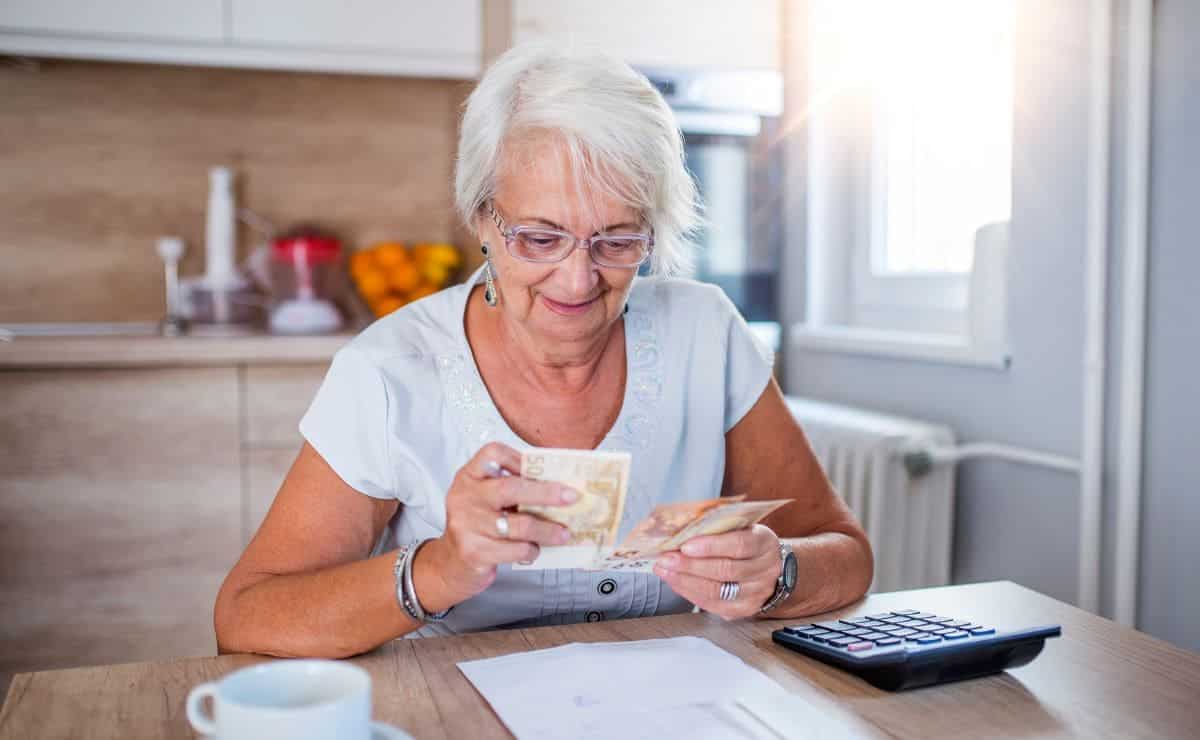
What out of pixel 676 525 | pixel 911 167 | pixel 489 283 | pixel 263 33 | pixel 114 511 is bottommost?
pixel 114 511

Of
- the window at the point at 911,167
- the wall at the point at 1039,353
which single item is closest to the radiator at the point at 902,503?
the wall at the point at 1039,353

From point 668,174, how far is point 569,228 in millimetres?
153

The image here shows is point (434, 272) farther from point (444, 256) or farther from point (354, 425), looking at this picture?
point (354, 425)

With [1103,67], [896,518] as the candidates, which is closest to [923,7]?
[1103,67]

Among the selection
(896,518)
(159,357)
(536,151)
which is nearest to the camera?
(536,151)

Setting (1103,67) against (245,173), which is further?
(245,173)

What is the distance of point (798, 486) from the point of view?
4.59 ft

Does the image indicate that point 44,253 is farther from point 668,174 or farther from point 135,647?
point 668,174

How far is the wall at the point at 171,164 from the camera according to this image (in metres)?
2.76

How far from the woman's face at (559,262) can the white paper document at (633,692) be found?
0.41m

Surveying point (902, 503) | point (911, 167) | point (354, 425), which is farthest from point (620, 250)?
point (911, 167)

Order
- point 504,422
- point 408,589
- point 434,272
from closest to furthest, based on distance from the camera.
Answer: point 408,589, point 504,422, point 434,272

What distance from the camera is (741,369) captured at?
1.45 meters

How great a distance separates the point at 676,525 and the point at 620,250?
42 cm
